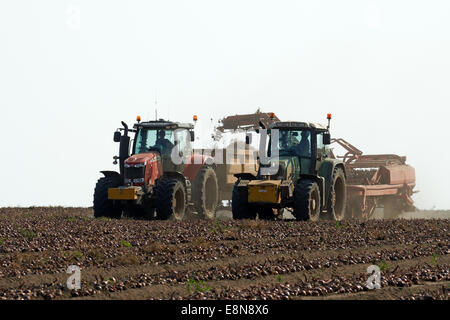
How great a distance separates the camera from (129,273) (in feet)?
37.2

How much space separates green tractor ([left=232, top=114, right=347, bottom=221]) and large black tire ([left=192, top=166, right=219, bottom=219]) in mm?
1750

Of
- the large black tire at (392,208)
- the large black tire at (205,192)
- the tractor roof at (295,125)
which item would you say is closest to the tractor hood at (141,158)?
the large black tire at (205,192)

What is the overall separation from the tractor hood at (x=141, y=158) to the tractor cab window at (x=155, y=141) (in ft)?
1.28

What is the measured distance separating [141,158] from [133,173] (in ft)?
1.64

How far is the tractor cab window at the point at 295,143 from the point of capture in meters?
19.9

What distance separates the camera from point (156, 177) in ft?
67.2

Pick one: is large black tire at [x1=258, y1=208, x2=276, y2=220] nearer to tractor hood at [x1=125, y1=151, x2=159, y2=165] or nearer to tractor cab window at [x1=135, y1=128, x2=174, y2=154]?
tractor cab window at [x1=135, y1=128, x2=174, y2=154]

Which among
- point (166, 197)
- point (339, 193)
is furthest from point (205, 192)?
point (339, 193)

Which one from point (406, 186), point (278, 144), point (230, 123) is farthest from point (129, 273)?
point (406, 186)

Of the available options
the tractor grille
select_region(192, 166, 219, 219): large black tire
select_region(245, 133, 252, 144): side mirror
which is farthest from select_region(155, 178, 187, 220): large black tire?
select_region(245, 133, 252, 144): side mirror

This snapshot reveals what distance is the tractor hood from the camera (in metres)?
19.9

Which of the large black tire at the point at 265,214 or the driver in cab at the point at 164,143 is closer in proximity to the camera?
the large black tire at the point at 265,214

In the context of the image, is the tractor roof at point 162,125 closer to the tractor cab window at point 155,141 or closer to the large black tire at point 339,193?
the tractor cab window at point 155,141

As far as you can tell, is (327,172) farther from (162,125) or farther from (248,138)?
(162,125)
